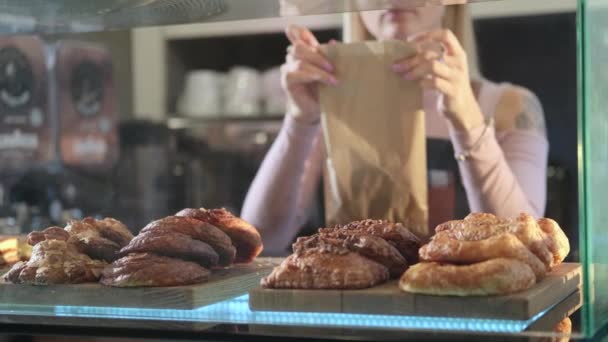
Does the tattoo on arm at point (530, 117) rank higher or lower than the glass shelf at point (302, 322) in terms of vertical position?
higher

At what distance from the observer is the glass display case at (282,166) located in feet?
3.01

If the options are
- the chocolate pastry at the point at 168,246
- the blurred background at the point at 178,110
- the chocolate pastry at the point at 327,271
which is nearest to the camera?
the chocolate pastry at the point at 327,271

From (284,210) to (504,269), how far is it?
1329 millimetres

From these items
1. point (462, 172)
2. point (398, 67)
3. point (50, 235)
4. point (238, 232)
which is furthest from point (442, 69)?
point (50, 235)

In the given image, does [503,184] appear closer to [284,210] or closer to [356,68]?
[356,68]

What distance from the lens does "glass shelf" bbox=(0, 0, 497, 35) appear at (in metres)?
1.27

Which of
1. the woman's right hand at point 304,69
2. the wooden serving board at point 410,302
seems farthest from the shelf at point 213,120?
the wooden serving board at point 410,302

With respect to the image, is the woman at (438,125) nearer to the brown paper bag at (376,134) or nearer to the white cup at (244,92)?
the brown paper bag at (376,134)

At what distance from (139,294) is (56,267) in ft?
0.52

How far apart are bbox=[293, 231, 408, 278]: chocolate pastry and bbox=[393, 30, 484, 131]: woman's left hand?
0.61m

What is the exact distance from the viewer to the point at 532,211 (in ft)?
6.06

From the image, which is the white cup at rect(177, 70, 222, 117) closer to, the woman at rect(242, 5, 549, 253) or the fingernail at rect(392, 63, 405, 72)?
the woman at rect(242, 5, 549, 253)

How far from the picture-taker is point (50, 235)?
1.26 m

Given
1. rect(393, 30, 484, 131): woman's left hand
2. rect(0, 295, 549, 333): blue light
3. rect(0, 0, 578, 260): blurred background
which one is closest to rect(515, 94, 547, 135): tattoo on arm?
rect(393, 30, 484, 131): woman's left hand
